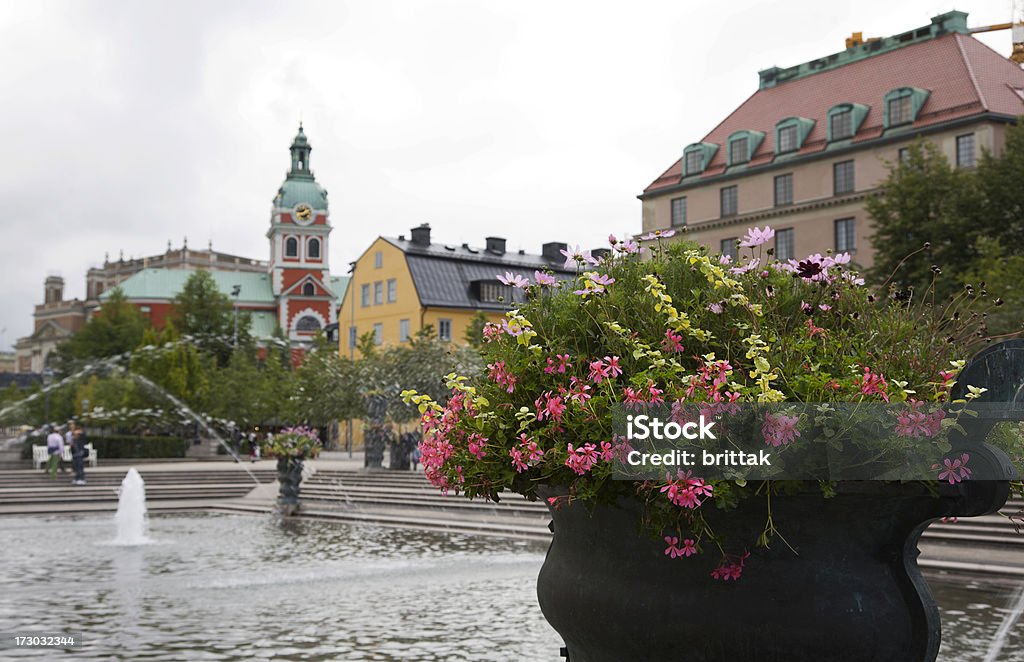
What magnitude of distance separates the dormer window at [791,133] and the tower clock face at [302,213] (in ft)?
233

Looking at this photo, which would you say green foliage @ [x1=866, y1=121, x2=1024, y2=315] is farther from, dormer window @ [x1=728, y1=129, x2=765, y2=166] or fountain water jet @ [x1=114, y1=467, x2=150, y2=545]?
fountain water jet @ [x1=114, y1=467, x2=150, y2=545]

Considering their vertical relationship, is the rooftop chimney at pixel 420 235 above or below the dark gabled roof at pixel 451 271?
above

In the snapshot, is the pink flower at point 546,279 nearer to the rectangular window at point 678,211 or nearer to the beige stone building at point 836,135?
the beige stone building at point 836,135

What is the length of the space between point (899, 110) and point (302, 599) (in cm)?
3960

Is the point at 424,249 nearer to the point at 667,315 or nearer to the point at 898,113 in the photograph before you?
the point at 898,113

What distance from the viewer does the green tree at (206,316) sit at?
9156 centimetres

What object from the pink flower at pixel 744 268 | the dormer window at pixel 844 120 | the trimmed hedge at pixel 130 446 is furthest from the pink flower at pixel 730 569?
the dormer window at pixel 844 120

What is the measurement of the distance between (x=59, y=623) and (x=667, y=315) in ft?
27.3

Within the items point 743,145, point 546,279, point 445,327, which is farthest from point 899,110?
point 546,279

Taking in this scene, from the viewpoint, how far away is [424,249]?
65.8 m

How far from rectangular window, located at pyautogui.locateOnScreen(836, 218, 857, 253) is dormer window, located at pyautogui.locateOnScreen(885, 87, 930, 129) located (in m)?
4.29

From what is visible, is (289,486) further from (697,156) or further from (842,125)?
(697,156)

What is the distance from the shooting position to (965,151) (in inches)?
1658

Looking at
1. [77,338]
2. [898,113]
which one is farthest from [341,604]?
[77,338]
